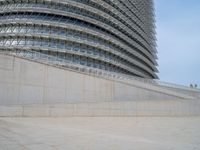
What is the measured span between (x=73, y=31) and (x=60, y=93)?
35.3 metres

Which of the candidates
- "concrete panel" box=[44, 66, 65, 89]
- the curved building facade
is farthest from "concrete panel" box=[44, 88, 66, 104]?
the curved building facade

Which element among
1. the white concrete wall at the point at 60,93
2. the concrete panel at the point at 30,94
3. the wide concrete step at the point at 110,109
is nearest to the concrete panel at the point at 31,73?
the white concrete wall at the point at 60,93

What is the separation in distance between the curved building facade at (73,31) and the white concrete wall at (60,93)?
25.8 m

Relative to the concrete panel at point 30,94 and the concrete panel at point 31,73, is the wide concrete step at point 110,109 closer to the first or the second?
the concrete panel at point 30,94

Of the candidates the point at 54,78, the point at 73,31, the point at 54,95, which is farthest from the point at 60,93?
the point at 73,31

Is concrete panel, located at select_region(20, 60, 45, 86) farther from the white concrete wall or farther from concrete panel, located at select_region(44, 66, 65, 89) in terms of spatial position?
concrete panel, located at select_region(44, 66, 65, 89)

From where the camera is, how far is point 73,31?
5575 cm

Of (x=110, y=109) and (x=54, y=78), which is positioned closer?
(x=54, y=78)

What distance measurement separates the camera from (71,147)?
845 centimetres

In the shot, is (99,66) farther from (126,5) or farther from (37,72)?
(37,72)

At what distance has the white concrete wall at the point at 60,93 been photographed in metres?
18.2

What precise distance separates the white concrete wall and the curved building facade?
2578 centimetres

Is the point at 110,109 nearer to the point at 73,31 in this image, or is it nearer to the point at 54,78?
the point at 54,78

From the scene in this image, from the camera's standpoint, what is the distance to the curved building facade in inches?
2096
